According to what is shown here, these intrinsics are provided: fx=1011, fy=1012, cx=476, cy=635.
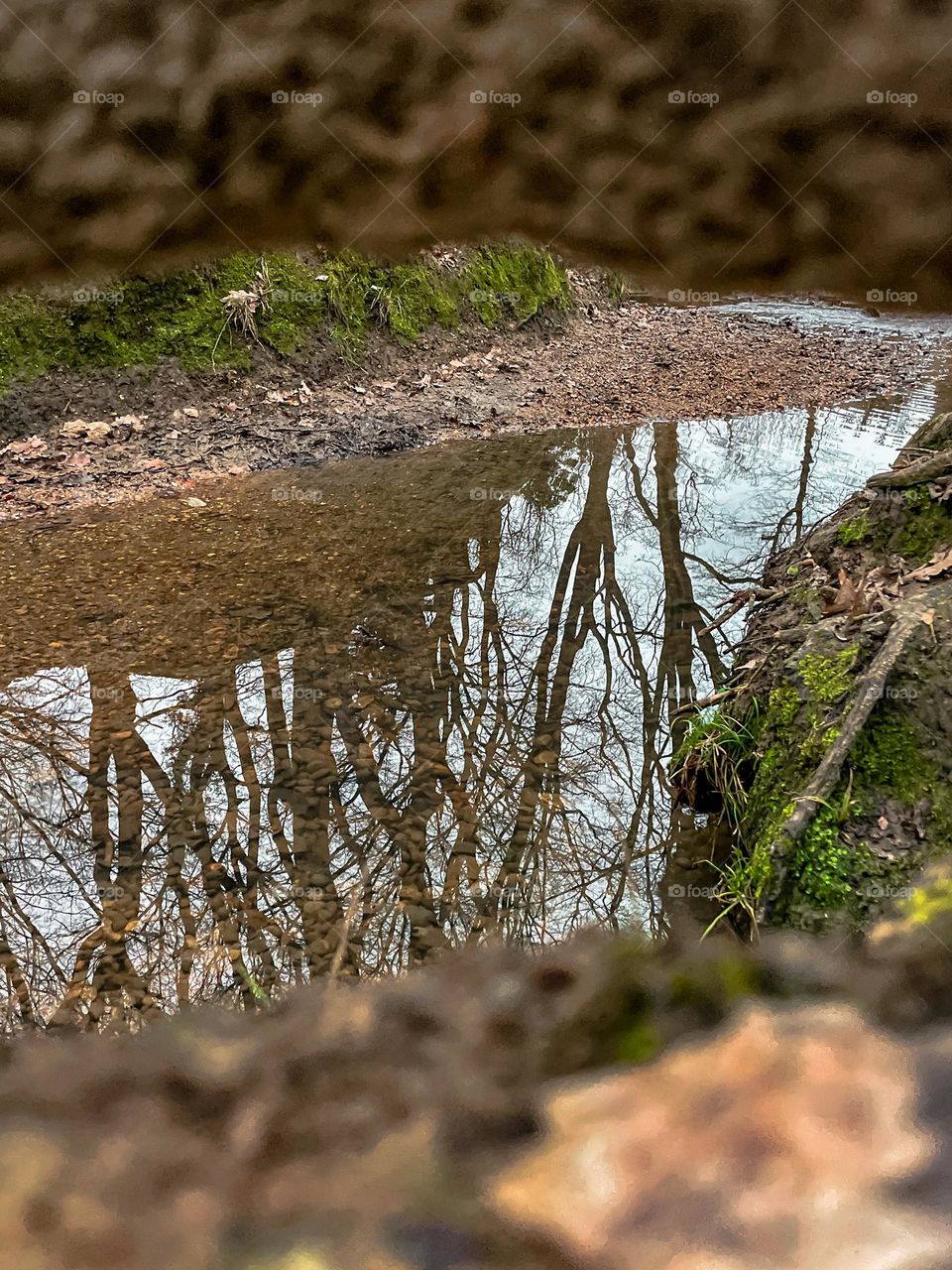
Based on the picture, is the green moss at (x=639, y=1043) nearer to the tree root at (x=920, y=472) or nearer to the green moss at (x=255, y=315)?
the tree root at (x=920, y=472)

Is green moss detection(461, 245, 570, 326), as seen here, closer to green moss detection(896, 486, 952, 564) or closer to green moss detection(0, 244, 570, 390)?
green moss detection(0, 244, 570, 390)

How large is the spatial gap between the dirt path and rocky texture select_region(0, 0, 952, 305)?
745cm

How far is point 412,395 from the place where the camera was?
10.1 meters

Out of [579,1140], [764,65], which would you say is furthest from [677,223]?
[579,1140]

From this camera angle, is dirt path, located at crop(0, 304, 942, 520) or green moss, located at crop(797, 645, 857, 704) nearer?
green moss, located at crop(797, 645, 857, 704)

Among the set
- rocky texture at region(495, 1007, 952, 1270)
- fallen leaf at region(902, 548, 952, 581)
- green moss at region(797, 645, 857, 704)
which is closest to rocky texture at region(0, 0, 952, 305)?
rocky texture at region(495, 1007, 952, 1270)

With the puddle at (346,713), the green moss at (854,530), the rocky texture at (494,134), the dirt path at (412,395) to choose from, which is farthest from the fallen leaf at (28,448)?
the rocky texture at (494,134)

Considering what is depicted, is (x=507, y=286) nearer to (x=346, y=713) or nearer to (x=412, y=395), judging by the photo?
(x=412, y=395)

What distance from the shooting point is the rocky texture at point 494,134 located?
1.47ft

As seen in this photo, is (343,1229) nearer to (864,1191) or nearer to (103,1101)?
(103,1101)

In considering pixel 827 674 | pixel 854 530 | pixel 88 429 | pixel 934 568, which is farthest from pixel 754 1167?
pixel 88 429

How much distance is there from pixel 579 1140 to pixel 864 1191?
0.16m

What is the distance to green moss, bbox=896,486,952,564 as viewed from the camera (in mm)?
5125

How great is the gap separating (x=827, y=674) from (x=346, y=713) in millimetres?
2351
